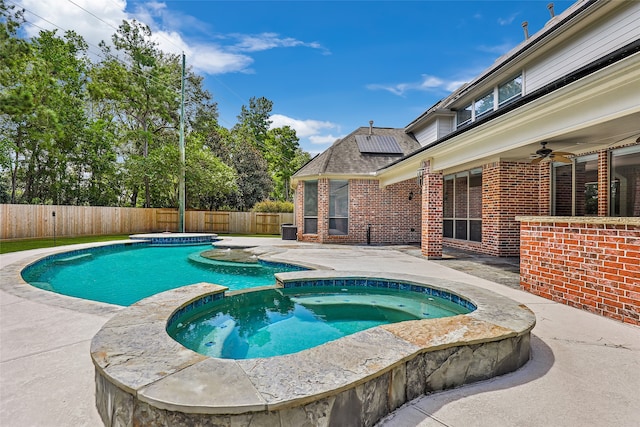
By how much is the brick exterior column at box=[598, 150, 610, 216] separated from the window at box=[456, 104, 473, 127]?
17.8 feet

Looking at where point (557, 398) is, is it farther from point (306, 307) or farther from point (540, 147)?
point (540, 147)

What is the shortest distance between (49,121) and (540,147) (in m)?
19.9

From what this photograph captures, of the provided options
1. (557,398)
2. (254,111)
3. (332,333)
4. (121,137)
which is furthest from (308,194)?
(254,111)

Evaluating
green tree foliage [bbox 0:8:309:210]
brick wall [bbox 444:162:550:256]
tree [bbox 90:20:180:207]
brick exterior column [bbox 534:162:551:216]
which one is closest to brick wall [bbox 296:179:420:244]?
brick wall [bbox 444:162:550:256]

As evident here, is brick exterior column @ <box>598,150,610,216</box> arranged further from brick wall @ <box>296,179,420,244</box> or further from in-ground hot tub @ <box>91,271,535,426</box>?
brick wall @ <box>296,179,420,244</box>

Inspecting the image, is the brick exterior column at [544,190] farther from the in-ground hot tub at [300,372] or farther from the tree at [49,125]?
the tree at [49,125]

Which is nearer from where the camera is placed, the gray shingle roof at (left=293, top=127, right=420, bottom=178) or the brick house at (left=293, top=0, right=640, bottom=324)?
the brick house at (left=293, top=0, right=640, bottom=324)

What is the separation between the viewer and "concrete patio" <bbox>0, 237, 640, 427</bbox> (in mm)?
2137

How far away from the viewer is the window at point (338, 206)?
522 inches

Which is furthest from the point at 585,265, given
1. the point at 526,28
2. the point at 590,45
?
the point at 526,28

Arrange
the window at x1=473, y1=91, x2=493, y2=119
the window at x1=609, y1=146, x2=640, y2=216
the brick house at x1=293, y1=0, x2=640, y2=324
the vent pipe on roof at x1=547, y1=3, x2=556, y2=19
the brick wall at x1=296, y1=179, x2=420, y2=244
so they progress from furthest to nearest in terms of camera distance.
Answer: the brick wall at x1=296, y1=179, x2=420, y2=244 → the window at x1=473, y1=91, x2=493, y2=119 → the vent pipe on roof at x1=547, y1=3, x2=556, y2=19 → the window at x1=609, y1=146, x2=640, y2=216 → the brick house at x1=293, y1=0, x2=640, y2=324

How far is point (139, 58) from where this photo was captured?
2028cm

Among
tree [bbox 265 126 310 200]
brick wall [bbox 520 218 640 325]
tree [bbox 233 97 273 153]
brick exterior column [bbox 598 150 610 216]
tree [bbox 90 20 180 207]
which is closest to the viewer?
brick wall [bbox 520 218 640 325]

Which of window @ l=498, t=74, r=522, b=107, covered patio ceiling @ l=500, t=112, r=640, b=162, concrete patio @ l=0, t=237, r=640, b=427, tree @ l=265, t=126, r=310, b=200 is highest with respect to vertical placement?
tree @ l=265, t=126, r=310, b=200
